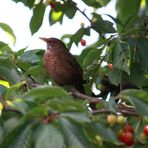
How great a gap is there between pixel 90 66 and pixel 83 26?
2.08ft

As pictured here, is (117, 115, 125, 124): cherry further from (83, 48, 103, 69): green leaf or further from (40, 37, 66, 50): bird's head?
(40, 37, 66, 50): bird's head

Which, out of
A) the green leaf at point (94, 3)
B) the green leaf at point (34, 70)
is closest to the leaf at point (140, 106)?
the green leaf at point (34, 70)

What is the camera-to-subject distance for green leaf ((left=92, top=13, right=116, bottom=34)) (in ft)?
14.5

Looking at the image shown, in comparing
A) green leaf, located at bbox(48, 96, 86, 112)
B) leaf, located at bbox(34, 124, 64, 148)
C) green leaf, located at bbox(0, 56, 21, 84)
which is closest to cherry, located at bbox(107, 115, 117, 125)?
green leaf, located at bbox(48, 96, 86, 112)

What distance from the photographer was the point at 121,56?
11.9 ft

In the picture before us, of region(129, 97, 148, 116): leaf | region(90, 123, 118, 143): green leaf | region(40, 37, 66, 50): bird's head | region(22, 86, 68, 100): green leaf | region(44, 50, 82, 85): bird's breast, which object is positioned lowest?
region(44, 50, 82, 85): bird's breast

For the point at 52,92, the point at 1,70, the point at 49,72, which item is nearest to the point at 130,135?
the point at 52,92

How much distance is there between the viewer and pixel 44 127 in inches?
86.0

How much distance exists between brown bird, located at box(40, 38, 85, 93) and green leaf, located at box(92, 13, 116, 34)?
1.93ft

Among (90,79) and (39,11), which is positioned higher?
(39,11)

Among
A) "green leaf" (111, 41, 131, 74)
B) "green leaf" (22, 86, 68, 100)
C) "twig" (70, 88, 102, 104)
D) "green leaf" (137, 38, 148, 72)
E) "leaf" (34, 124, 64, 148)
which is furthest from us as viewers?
"green leaf" (137, 38, 148, 72)

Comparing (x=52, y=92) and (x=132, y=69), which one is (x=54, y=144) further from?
(x=132, y=69)

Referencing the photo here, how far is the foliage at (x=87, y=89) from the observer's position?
2217 millimetres

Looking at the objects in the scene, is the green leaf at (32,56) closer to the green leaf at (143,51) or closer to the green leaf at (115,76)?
the green leaf at (115,76)
